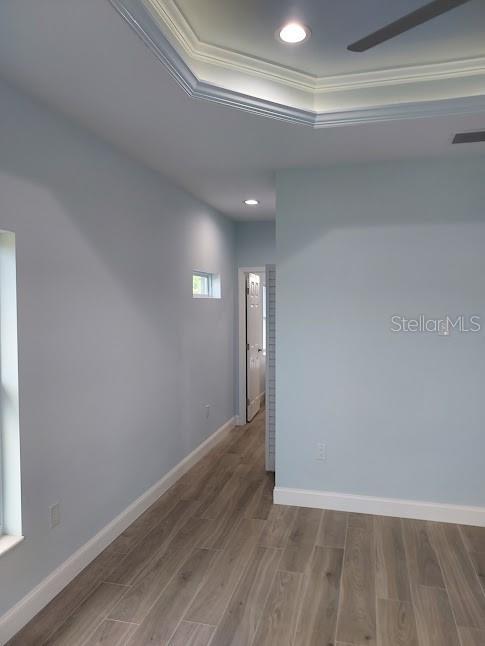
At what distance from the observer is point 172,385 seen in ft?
13.2

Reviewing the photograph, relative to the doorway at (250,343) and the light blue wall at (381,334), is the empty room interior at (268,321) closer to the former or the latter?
the light blue wall at (381,334)

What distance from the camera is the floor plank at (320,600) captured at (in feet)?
7.17

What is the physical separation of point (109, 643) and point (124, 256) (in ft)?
7.36

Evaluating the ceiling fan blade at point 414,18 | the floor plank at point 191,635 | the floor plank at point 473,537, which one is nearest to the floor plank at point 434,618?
the floor plank at point 473,537

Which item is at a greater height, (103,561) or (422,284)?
(422,284)

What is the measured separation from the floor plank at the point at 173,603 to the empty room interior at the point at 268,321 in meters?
0.02

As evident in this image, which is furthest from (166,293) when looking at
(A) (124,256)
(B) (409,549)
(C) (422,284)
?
(B) (409,549)

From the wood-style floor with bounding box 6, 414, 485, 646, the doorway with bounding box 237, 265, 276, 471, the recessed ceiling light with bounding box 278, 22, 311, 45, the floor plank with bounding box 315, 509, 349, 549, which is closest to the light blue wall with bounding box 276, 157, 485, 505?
the floor plank with bounding box 315, 509, 349, 549

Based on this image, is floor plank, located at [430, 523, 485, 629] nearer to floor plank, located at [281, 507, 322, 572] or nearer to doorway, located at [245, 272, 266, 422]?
floor plank, located at [281, 507, 322, 572]

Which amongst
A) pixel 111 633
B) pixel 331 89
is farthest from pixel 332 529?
pixel 331 89

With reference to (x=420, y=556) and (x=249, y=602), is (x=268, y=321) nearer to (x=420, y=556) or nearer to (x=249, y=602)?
(x=420, y=556)

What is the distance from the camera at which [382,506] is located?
3.43m

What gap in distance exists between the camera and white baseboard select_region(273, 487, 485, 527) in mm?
3279

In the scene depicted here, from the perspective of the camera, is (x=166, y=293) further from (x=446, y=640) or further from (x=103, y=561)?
(x=446, y=640)
